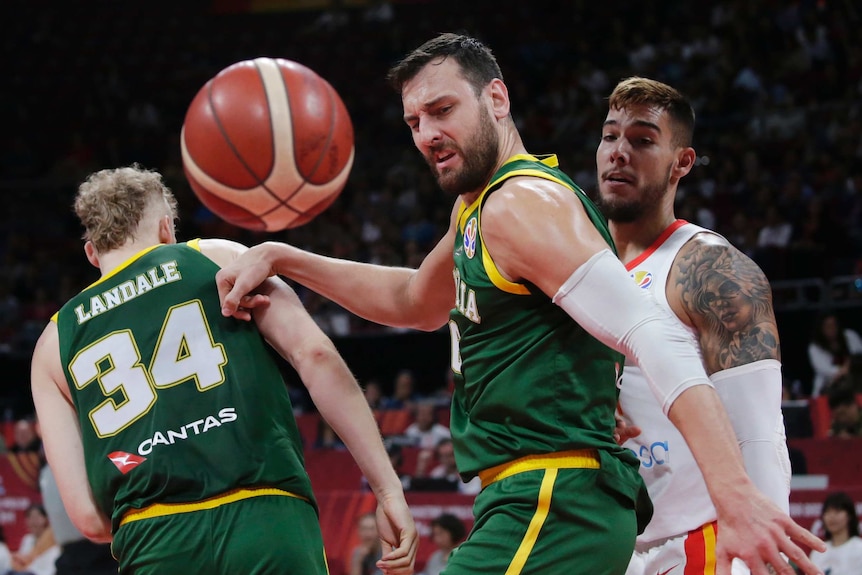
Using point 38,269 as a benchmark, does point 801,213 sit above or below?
below

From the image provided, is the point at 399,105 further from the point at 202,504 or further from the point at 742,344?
the point at 202,504

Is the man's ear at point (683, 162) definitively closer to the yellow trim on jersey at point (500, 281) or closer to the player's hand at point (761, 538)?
the yellow trim on jersey at point (500, 281)

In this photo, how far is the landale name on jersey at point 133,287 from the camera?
3.03 metres

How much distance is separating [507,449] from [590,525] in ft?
0.87

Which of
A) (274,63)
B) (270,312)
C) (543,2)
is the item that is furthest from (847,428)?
(543,2)

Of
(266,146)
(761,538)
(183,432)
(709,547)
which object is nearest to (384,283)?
(183,432)

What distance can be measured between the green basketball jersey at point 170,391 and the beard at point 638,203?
1.30 m

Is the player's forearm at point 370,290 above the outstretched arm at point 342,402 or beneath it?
above

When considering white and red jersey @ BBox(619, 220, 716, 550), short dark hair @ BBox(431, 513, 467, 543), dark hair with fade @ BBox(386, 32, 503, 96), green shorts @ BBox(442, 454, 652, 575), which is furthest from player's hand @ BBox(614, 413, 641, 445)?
short dark hair @ BBox(431, 513, 467, 543)

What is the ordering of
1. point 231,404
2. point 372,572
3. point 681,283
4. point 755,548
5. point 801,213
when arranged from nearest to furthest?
point 755,548 → point 231,404 → point 681,283 → point 372,572 → point 801,213

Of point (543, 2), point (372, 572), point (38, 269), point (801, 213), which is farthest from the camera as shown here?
point (543, 2)

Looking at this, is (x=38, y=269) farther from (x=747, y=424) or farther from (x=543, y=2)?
(x=747, y=424)

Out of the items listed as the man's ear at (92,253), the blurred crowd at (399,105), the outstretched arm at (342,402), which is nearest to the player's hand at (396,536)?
the outstretched arm at (342,402)

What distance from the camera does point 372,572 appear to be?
7250 mm
